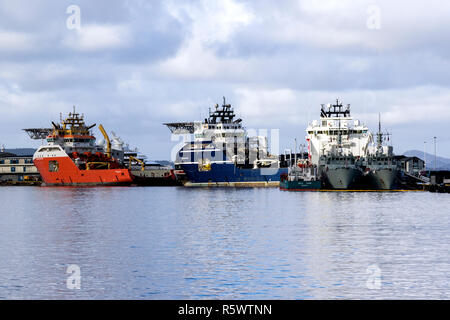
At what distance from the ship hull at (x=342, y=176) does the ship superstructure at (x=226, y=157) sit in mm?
33012

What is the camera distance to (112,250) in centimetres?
3195

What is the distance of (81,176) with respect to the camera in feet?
450

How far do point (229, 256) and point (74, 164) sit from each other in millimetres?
110616

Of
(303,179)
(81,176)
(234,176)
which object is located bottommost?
(303,179)

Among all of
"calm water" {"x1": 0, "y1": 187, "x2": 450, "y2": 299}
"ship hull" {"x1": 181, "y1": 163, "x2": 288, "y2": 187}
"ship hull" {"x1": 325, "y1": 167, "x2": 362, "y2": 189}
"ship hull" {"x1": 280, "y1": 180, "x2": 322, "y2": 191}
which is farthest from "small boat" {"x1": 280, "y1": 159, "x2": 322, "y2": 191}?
"calm water" {"x1": 0, "y1": 187, "x2": 450, "y2": 299}

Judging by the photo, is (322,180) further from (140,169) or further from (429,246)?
(140,169)

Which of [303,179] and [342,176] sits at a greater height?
[342,176]

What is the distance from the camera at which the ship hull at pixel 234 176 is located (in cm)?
12331

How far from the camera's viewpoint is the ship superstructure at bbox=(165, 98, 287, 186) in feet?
407

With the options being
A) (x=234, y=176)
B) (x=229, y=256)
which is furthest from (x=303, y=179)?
(x=229, y=256)
